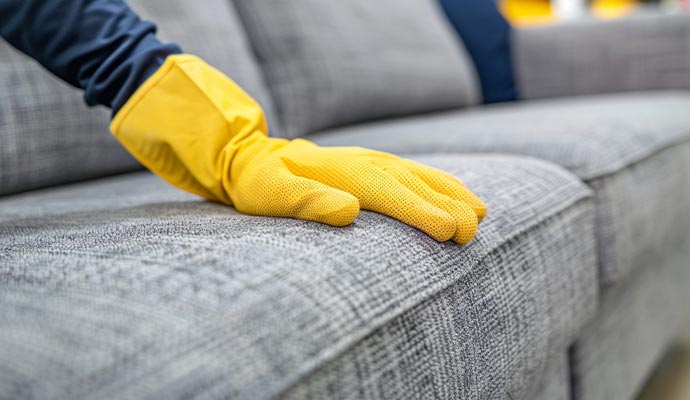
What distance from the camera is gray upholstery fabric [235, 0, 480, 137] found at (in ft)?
4.04

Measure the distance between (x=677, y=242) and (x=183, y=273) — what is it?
1.09 m

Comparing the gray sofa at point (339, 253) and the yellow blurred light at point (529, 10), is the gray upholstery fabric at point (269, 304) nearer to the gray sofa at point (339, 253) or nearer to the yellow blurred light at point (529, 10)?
the gray sofa at point (339, 253)

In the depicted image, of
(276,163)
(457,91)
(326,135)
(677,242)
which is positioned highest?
(276,163)

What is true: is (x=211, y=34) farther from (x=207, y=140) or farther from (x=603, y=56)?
(x=603, y=56)

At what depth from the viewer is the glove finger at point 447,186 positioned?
544 millimetres

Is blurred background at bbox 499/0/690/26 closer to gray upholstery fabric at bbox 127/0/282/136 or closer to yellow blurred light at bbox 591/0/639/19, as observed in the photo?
yellow blurred light at bbox 591/0/639/19

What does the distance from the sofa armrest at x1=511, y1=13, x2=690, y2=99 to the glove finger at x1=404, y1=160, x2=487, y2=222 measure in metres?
1.34

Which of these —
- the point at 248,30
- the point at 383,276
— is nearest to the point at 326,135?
the point at 248,30

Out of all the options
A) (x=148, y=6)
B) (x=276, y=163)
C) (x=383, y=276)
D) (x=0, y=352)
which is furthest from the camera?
(x=148, y=6)

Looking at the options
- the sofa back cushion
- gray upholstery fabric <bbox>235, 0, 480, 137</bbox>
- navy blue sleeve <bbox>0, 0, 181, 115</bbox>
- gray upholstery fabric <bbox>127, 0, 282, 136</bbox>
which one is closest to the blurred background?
gray upholstery fabric <bbox>235, 0, 480, 137</bbox>

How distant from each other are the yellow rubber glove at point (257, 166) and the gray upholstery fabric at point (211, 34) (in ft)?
1.13

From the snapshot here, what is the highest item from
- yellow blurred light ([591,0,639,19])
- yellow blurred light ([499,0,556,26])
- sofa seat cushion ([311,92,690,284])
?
sofa seat cushion ([311,92,690,284])

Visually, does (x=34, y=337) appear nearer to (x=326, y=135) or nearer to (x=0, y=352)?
(x=0, y=352)

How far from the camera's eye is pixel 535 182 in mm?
703
